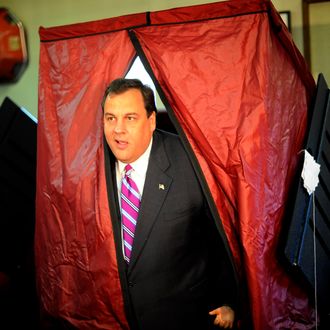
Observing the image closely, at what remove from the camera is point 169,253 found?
5.01ft

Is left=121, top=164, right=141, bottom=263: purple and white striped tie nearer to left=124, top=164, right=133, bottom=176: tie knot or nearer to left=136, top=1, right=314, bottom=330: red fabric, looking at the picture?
left=124, top=164, right=133, bottom=176: tie knot

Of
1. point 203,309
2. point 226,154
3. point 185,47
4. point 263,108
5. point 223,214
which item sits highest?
point 185,47

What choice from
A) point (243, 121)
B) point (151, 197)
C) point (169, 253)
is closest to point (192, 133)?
point (243, 121)

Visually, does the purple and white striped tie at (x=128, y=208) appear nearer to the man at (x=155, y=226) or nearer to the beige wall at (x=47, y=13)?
the man at (x=155, y=226)

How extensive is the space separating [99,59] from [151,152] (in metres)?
0.43

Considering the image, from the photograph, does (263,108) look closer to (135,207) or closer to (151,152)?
(151,152)

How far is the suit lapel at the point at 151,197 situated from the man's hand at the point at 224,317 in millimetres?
418

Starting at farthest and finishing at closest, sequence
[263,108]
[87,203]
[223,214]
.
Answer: [87,203], [223,214], [263,108]

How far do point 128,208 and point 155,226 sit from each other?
0.45 feet

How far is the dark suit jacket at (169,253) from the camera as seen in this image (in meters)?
1.52

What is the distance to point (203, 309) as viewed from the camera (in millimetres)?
1621

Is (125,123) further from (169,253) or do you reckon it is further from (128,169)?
(169,253)

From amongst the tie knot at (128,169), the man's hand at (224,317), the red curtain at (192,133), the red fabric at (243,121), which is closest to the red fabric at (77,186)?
the red curtain at (192,133)

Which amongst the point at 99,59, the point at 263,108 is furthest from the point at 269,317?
the point at 99,59
